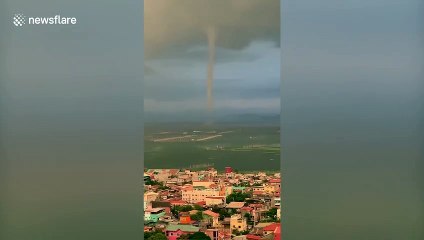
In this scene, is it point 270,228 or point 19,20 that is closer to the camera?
point 270,228

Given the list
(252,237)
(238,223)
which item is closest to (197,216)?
(238,223)

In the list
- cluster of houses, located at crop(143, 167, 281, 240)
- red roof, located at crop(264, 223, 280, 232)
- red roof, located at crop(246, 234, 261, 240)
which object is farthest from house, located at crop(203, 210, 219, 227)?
red roof, located at crop(264, 223, 280, 232)

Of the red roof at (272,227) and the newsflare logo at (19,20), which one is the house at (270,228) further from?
the newsflare logo at (19,20)

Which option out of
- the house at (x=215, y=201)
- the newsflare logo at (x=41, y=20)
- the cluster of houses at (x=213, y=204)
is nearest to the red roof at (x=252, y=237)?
the cluster of houses at (x=213, y=204)

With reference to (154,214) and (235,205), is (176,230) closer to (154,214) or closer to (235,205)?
(154,214)

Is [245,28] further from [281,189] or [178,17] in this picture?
[281,189]

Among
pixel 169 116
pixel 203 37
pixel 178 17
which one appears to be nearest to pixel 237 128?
pixel 169 116
